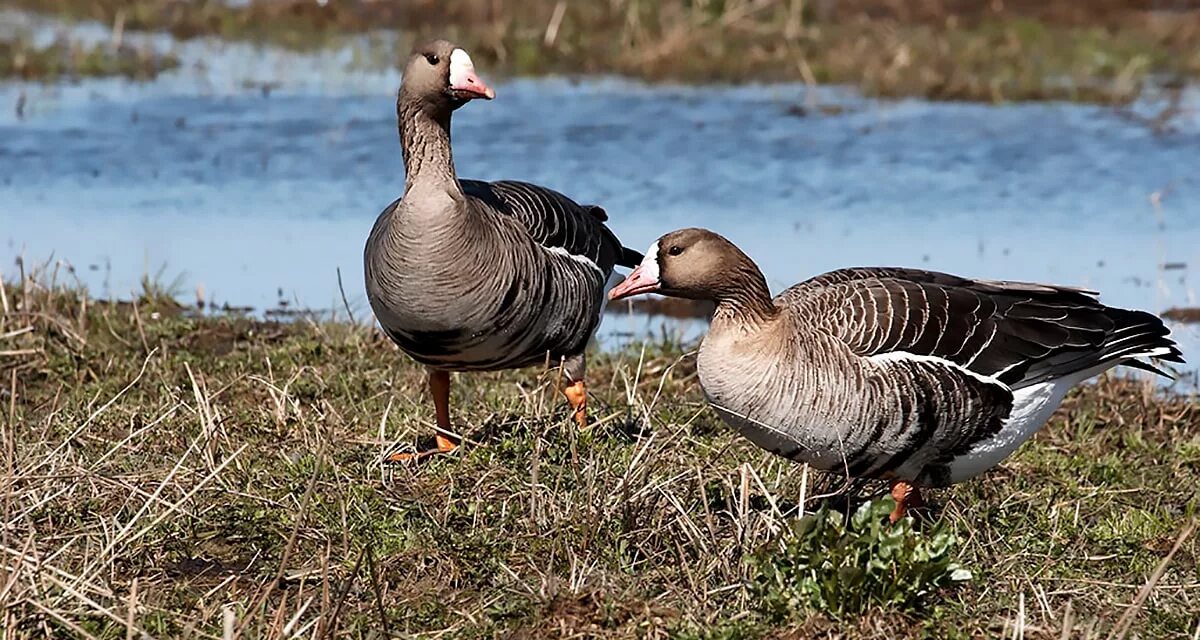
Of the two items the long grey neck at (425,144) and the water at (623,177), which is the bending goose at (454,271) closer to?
the long grey neck at (425,144)

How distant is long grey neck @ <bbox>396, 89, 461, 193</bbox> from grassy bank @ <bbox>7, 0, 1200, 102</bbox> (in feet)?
35.2

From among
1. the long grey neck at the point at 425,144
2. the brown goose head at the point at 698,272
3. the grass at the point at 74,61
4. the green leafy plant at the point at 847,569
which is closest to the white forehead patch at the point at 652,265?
the brown goose head at the point at 698,272

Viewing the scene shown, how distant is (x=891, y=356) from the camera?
630cm

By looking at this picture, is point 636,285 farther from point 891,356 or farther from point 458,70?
point 458,70

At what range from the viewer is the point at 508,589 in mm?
5664

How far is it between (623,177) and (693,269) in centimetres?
791

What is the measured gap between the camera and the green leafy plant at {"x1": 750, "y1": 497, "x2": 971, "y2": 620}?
17.7ft

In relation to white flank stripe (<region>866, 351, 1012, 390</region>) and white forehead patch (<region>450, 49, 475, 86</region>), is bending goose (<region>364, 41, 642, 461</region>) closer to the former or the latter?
white forehead patch (<region>450, 49, 475, 86</region>)

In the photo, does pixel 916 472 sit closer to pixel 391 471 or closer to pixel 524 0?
pixel 391 471

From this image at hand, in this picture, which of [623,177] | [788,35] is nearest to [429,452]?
[623,177]

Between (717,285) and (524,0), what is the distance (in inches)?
590

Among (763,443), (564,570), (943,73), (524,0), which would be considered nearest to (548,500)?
(564,570)

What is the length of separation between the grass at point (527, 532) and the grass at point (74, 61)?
1043 cm

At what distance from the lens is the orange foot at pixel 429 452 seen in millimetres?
6922
